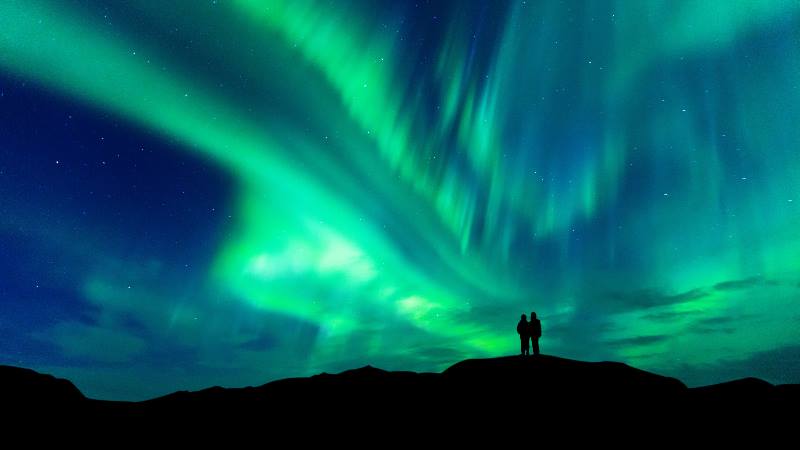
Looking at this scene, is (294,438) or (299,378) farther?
(299,378)

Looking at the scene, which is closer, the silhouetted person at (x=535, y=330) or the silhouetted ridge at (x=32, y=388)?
the silhouetted ridge at (x=32, y=388)

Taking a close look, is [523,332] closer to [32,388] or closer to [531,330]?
[531,330]

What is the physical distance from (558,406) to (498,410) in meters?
3.38

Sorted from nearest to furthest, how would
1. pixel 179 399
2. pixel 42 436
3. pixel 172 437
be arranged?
pixel 42 436 → pixel 172 437 → pixel 179 399

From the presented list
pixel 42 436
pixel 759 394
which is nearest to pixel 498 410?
pixel 759 394

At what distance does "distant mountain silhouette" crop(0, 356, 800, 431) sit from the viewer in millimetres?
27641

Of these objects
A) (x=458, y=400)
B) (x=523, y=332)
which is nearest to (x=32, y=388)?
(x=458, y=400)

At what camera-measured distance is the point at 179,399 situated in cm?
3244

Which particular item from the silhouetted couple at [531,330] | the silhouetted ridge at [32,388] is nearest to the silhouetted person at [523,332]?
the silhouetted couple at [531,330]

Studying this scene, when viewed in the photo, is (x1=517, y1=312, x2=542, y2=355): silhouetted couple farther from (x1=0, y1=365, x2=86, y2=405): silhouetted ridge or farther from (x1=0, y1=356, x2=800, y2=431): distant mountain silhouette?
(x1=0, y1=365, x2=86, y2=405): silhouetted ridge

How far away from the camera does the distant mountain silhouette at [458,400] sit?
27641mm

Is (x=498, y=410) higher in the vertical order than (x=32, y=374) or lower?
lower

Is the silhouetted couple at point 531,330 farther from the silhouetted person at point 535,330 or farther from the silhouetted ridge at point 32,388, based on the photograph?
the silhouetted ridge at point 32,388

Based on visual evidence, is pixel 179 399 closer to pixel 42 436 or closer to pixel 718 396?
pixel 42 436
